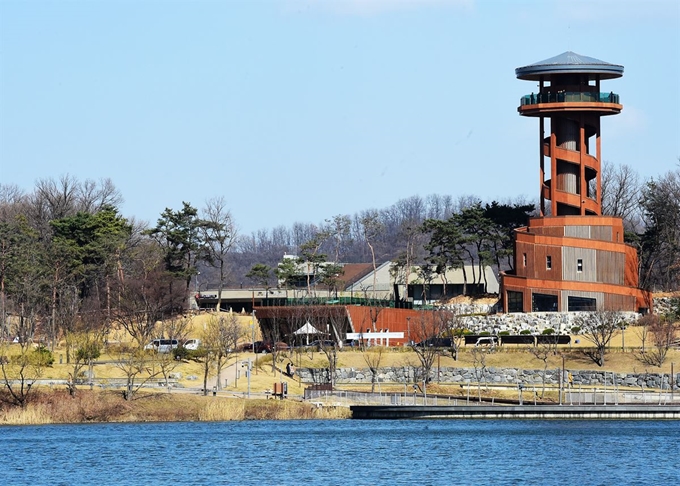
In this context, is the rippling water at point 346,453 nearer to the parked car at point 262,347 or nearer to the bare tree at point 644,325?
the bare tree at point 644,325

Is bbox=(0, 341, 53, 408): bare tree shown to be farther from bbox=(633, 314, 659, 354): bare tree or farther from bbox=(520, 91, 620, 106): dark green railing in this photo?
bbox=(520, 91, 620, 106): dark green railing

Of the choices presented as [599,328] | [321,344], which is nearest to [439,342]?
[321,344]

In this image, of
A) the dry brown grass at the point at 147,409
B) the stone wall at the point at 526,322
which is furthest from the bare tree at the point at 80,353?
the stone wall at the point at 526,322

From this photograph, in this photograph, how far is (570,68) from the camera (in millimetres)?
90438

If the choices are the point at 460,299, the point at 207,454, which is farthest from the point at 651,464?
the point at 460,299

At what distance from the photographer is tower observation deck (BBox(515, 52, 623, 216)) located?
91062 mm

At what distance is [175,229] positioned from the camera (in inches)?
4291

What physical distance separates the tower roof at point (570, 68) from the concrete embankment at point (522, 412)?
32445 millimetres

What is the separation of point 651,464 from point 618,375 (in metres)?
30.1

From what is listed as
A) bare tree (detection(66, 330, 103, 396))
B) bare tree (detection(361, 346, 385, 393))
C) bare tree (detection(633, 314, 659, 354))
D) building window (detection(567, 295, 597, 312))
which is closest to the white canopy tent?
bare tree (detection(361, 346, 385, 393))

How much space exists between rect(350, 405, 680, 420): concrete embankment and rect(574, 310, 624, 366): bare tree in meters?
15.8

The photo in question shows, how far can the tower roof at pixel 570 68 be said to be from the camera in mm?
90500

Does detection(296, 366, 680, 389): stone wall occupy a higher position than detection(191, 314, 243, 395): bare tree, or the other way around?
detection(191, 314, 243, 395): bare tree

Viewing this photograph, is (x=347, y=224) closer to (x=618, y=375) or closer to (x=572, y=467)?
(x=618, y=375)
